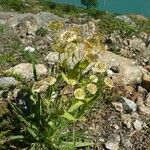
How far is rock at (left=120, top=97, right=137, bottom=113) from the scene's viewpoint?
10.6 meters

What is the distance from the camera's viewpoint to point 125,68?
12234 mm

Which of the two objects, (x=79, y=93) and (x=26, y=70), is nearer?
(x=79, y=93)

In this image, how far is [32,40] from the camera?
13828mm

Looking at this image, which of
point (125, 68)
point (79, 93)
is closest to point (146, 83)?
point (125, 68)

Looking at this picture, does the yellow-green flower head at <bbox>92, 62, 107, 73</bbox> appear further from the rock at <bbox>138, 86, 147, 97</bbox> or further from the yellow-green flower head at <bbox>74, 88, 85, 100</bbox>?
the rock at <bbox>138, 86, 147, 97</bbox>

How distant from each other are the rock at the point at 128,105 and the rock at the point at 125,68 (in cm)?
93

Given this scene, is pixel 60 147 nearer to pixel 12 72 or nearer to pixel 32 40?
pixel 12 72

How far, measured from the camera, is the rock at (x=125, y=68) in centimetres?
1187

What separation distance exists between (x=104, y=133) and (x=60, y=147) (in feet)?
4.04

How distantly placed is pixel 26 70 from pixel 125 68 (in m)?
2.24

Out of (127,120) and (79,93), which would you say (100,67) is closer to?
(79,93)

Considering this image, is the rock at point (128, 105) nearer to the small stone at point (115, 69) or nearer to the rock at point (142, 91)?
the rock at point (142, 91)

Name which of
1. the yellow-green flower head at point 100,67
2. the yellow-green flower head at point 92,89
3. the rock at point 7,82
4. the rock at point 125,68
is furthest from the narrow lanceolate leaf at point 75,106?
the rock at point 125,68

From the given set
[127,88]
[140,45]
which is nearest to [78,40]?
[127,88]
